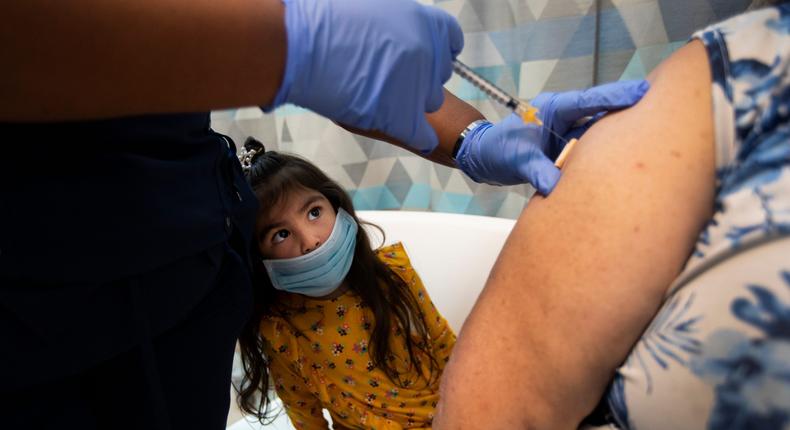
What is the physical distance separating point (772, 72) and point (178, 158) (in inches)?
26.9

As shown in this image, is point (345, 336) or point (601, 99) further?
point (345, 336)

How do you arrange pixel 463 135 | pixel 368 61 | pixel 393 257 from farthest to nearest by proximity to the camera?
pixel 393 257 < pixel 463 135 < pixel 368 61

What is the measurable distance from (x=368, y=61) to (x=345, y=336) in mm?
749

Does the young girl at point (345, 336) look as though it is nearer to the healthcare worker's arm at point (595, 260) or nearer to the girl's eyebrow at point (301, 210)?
the girl's eyebrow at point (301, 210)

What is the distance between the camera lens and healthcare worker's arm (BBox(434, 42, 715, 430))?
51cm

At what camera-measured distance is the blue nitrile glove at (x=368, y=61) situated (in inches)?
20.7

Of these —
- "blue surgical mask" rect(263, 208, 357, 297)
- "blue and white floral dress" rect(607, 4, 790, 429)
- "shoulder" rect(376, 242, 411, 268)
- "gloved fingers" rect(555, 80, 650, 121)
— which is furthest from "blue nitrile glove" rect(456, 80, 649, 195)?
"shoulder" rect(376, 242, 411, 268)

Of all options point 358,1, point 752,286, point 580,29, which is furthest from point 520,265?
point 580,29

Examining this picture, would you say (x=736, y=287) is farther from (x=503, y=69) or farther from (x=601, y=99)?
(x=503, y=69)

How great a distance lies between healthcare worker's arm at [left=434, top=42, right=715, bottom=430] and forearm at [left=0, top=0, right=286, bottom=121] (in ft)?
1.16

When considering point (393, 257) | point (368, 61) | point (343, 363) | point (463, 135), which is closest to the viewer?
point (368, 61)

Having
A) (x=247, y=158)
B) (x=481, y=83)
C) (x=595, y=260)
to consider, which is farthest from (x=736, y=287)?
(x=247, y=158)

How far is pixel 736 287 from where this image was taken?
0.43 meters

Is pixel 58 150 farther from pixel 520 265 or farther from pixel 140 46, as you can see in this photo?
pixel 520 265
